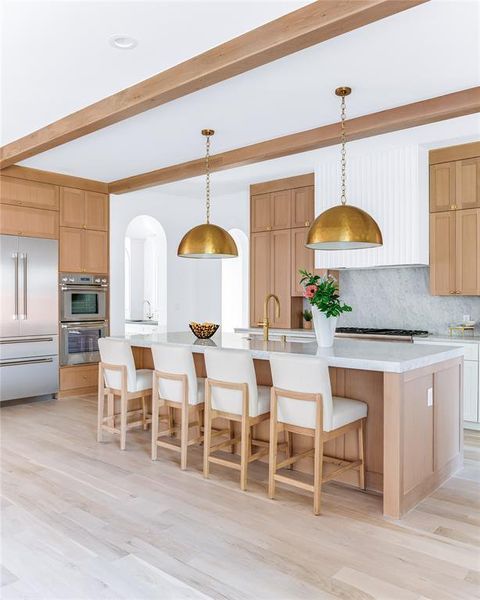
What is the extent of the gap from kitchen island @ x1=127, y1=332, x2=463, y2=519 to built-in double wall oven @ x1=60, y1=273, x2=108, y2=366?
2896 millimetres

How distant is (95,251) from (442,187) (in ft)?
14.0

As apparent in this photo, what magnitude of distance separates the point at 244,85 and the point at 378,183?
2388mm

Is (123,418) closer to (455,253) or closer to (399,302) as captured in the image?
(399,302)

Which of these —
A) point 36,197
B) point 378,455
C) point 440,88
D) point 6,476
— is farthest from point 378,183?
point 6,476

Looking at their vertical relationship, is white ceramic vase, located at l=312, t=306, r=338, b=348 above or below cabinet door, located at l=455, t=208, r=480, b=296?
below

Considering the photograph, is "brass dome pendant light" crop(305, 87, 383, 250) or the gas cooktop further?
the gas cooktop

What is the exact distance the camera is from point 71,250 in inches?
250

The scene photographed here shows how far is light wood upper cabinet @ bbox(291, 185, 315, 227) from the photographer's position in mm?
6355

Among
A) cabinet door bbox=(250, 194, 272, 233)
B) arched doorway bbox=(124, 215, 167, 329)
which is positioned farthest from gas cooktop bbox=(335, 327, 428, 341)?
arched doorway bbox=(124, 215, 167, 329)

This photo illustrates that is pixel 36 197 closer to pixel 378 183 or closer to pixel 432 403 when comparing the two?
pixel 378 183

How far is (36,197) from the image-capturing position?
19.7 feet

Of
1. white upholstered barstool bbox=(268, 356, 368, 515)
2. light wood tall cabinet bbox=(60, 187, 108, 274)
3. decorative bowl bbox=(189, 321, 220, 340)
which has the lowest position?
white upholstered barstool bbox=(268, 356, 368, 515)

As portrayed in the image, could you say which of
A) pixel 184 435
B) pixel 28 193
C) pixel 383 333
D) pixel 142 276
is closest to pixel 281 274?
pixel 383 333

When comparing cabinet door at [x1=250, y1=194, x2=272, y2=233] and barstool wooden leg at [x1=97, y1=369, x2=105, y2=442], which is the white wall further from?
barstool wooden leg at [x1=97, y1=369, x2=105, y2=442]
